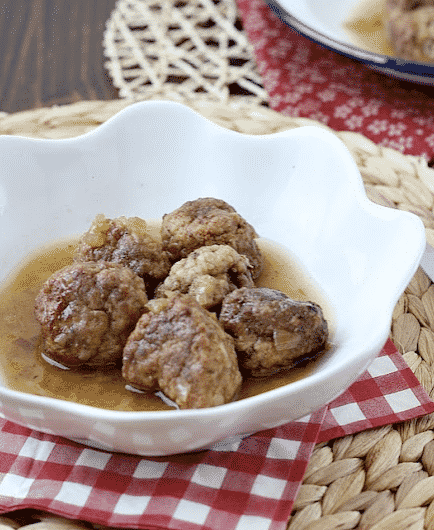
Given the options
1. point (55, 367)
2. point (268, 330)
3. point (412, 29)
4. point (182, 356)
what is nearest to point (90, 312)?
point (55, 367)

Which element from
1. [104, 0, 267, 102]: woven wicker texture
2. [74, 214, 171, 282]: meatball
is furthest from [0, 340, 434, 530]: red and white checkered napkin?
[104, 0, 267, 102]: woven wicker texture

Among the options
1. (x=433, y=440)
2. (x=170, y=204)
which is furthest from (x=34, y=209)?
(x=433, y=440)

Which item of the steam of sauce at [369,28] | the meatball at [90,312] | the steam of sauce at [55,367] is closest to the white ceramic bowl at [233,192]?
the steam of sauce at [55,367]

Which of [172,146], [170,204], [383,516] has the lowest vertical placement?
[383,516]

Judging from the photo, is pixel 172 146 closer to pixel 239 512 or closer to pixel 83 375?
pixel 83 375

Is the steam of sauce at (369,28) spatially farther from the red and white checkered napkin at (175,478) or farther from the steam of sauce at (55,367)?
the red and white checkered napkin at (175,478)

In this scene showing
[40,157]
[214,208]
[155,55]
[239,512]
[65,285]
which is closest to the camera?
[239,512]

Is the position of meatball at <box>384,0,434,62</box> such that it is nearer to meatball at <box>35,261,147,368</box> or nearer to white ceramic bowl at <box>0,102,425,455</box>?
white ceramic bowl at <box>0,102,425,455</box>

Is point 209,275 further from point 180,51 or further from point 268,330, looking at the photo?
point 180,51
